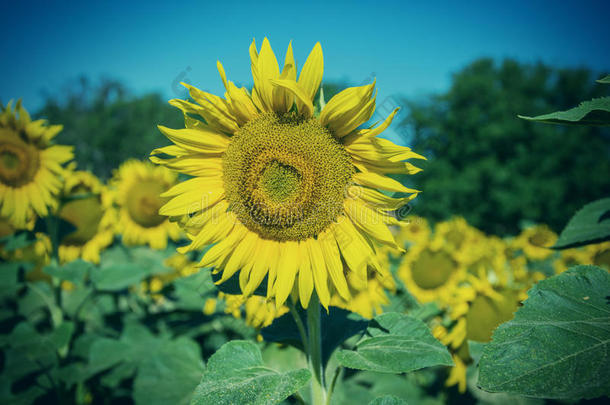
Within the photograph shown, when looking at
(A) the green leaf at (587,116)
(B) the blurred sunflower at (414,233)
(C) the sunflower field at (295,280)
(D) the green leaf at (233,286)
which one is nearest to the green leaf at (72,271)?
(C) the sunflower field at (295,280)

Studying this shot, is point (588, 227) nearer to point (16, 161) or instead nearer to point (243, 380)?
Result: point (243, 380)

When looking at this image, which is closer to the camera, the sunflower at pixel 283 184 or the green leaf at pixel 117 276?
the sunflower at pixel 283 184

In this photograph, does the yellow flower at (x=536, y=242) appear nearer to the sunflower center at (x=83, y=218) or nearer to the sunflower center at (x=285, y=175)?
the sunflower center at (x=285, y=175)

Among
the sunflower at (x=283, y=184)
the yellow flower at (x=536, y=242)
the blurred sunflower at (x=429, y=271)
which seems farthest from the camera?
the yellow flower at (x=536, y=242)

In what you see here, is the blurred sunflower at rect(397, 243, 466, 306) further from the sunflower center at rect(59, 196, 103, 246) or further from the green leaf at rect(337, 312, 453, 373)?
the sunflower center at rect(59, 196, 103, 246)

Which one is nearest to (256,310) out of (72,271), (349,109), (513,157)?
(349,109)

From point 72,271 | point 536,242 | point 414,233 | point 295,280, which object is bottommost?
point 536,242

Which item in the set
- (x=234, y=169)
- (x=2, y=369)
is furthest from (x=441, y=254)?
(x=2, y=369)
